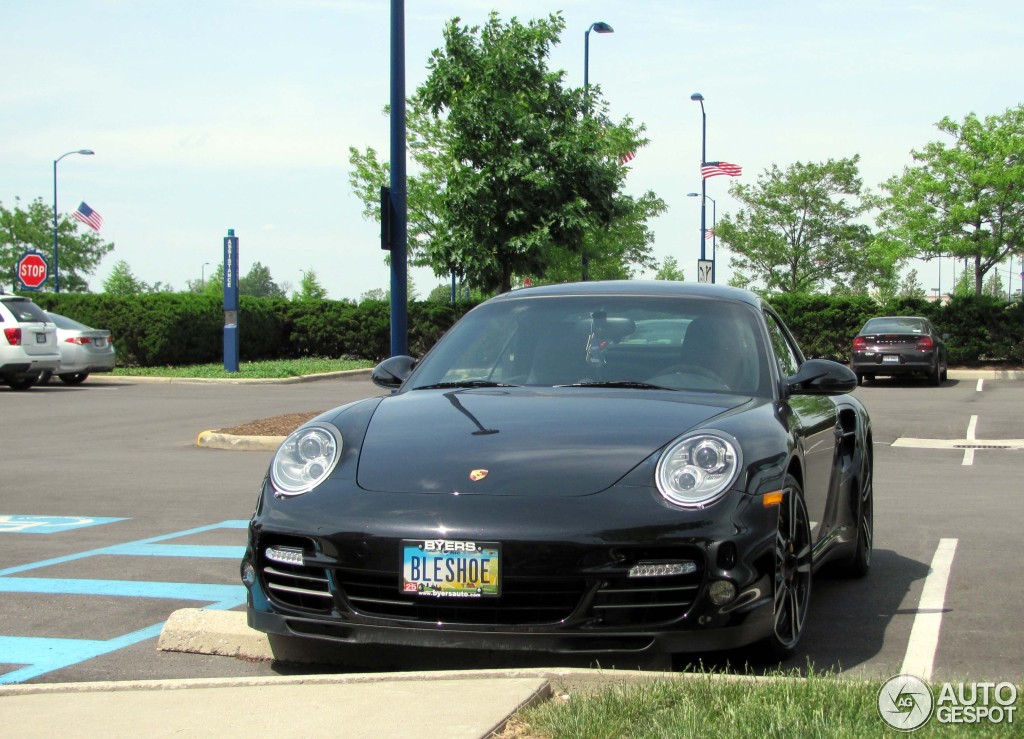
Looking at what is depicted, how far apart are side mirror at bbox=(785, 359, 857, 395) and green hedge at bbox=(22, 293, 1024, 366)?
26.9 metres

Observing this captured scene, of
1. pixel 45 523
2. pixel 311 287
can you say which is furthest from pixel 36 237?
pixel 45 523

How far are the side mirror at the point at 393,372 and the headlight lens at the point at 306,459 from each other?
1030 mm

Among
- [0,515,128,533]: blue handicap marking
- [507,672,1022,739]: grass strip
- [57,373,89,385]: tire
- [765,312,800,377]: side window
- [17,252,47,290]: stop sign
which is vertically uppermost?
[17,252,47,290]: stop sign

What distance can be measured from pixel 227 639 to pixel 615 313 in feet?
7.26

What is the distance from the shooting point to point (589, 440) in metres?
4.50

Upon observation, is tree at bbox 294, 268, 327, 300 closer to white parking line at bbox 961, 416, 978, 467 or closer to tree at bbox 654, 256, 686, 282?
tree at bbox 654, 256, 686, 282

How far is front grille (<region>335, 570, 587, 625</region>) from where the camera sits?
411 centimetres

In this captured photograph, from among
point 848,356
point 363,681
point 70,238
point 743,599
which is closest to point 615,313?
point 743,599

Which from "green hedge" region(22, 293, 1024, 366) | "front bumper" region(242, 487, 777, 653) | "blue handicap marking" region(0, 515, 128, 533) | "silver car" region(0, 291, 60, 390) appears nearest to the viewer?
"front bumper" region(242, 487, 777, 653)

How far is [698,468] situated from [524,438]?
64cm

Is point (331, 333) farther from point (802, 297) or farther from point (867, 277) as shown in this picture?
point (867, 277)

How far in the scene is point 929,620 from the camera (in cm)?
547

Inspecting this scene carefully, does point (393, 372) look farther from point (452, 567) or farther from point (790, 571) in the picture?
point (790, 571)

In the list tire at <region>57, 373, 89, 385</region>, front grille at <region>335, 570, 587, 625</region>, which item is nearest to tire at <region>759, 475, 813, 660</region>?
front grille at <region>335, 570, 587, 625</region>
